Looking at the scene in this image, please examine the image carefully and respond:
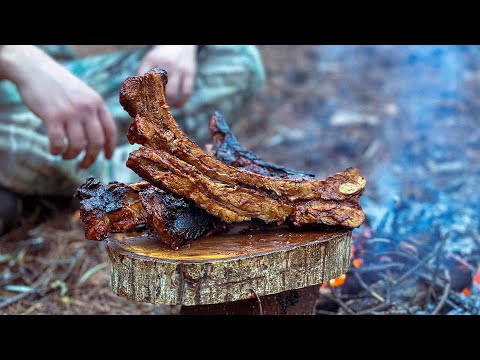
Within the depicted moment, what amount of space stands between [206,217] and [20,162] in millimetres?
2966

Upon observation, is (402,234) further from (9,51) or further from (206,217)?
(9,51)

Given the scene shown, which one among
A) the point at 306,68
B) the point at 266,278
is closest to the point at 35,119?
the point at 266,278

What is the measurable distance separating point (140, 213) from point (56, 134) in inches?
62.9

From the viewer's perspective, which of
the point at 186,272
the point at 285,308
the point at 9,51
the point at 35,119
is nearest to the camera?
the point at 186,272

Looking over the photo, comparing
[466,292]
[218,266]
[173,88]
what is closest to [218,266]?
[218,266]

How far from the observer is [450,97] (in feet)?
25.1

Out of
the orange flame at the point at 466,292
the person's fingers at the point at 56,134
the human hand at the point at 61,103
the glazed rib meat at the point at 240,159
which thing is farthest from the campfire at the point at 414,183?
the person's fingers at the point at 56,134

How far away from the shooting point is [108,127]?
3.85 m

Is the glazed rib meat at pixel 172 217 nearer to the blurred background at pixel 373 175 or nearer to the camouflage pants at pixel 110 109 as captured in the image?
the blurred background at pixel 373 175

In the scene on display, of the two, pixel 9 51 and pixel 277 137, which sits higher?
pixel 9 51

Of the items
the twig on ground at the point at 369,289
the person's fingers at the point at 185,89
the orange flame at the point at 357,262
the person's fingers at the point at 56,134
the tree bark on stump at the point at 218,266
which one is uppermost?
the person's fingers at the point at 185,89

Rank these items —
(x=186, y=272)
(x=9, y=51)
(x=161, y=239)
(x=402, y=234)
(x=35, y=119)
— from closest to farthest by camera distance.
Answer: (x=186, y=272)
(x=161, y=239)
(x=402, y=234)
(x=9, y=51)
(x=35, y=119)

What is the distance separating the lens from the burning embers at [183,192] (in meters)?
2.27

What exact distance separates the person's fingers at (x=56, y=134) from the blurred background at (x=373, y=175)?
3.09 feet
